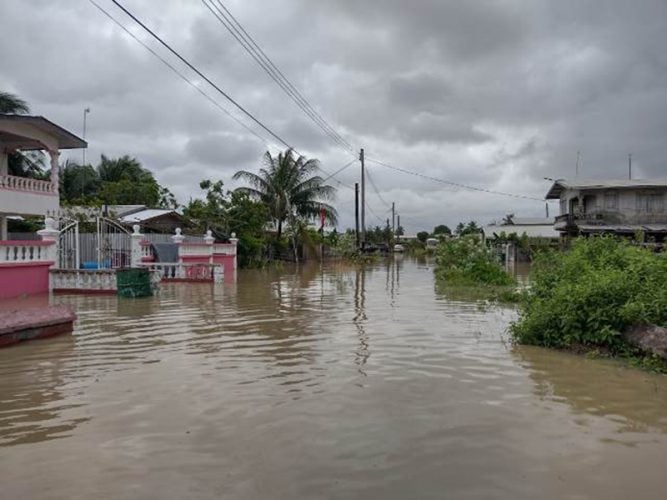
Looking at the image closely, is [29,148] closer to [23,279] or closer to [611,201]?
[23,279]

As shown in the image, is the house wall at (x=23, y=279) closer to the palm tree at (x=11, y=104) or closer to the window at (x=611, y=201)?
the palm tree at (x=11, y=104)

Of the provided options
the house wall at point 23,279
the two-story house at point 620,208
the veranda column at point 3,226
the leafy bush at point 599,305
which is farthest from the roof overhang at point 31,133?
the two-story house at point 620,208

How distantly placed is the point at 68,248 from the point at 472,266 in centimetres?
Result: 1481

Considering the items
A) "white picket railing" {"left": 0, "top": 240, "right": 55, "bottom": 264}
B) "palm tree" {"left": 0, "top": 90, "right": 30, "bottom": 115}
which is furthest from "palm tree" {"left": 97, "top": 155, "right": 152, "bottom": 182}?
"white picket railing" {"left": 0, "top": 240, "right": 55, "bottom": 264}

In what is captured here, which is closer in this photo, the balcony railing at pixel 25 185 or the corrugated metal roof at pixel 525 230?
the balcony railing at pixel 25 185

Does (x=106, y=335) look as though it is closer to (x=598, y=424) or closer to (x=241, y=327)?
(x=241, y=327)

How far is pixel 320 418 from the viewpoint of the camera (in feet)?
18.6

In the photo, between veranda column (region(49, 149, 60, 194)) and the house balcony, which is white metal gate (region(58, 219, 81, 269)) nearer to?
the house balcony

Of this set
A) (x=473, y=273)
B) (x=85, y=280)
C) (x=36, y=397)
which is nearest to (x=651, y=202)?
(x=473, y=273)

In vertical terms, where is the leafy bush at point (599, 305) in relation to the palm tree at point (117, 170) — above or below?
below

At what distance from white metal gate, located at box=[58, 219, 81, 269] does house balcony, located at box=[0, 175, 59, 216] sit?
4.52 meters

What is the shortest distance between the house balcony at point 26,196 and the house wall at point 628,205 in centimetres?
3304

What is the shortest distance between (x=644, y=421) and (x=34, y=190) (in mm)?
24038

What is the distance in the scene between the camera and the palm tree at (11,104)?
105ft
